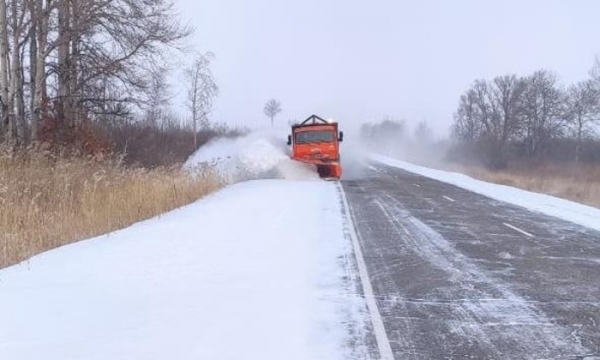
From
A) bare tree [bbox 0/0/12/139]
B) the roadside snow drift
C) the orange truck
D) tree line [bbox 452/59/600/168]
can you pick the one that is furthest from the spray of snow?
tree line [bbox 452/59/600/168]

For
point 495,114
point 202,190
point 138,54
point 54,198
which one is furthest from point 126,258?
point 495,114

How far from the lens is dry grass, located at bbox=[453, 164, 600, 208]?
27.7 m

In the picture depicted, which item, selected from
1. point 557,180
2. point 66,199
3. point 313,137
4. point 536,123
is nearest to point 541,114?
point 536,123

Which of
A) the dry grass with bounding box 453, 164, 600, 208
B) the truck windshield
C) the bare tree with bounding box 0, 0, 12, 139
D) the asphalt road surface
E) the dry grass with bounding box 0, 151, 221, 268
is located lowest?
the dry grass with bounding box 453, 164, 600, 208

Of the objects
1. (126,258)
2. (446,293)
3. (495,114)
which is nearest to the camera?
(446,293)

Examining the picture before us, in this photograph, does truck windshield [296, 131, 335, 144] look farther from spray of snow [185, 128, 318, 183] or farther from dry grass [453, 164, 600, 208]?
dry grass [453, 164, 600, 208]

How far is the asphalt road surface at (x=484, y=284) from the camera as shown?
16.7 ft

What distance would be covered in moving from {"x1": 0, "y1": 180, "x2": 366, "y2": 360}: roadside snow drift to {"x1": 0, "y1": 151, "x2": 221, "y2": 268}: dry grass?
55 centimetres

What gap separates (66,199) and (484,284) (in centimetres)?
815

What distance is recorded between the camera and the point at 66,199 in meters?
11.6

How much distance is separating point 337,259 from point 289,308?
9.10 feet

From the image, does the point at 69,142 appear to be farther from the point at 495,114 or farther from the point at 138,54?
the point at 495,114

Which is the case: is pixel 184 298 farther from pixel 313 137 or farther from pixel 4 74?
pixel 313 137

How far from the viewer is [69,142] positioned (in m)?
21.7
